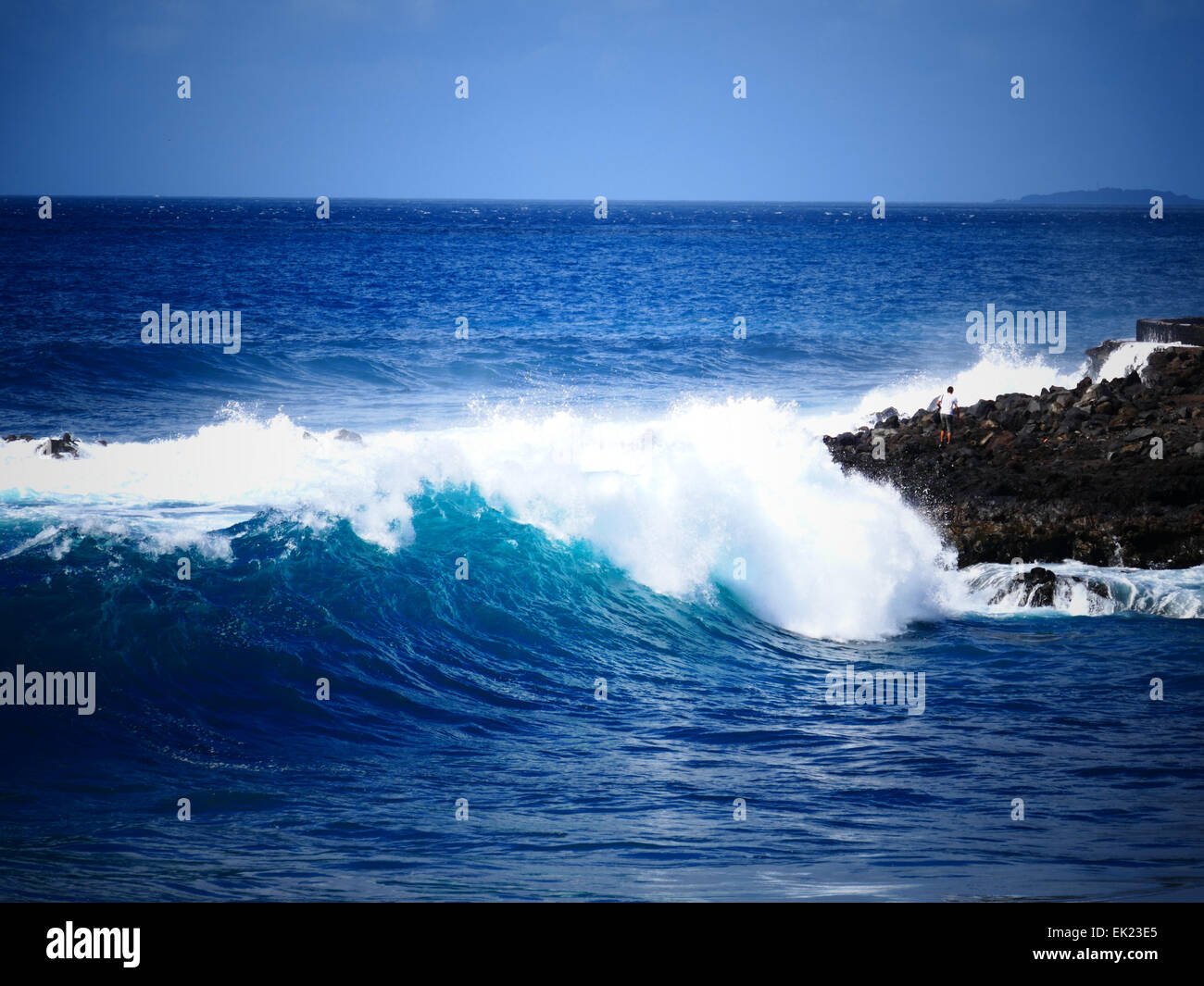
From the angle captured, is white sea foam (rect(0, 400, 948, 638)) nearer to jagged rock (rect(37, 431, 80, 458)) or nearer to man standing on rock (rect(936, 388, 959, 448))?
jagged rock (rect(37, 431, 80, 458))

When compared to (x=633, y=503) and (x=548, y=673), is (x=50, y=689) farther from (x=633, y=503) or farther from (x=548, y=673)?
(x=633, y=503)

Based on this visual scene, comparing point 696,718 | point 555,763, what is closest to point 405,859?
Result: point 555,763

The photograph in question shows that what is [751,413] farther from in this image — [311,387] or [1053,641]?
[311,387]

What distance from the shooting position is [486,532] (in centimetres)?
1425

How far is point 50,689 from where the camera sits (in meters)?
9.61

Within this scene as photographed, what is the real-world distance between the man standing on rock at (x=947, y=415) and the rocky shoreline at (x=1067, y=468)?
0.16 m

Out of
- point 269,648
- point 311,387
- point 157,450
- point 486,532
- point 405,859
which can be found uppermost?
point 311,387

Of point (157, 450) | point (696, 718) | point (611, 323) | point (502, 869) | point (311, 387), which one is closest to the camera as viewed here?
point (502, 869)

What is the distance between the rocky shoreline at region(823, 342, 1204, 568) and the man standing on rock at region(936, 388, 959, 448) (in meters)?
0.16

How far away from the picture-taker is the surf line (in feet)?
30.8

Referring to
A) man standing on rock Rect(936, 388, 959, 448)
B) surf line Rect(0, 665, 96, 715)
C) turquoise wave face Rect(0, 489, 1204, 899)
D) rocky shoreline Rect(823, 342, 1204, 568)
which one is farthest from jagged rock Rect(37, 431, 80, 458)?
man standing on rock Rect(936, 388, 959, 448)

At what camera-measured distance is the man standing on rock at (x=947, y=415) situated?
18.7 meters

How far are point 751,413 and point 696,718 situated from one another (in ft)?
36.5

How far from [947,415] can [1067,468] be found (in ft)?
11.1
